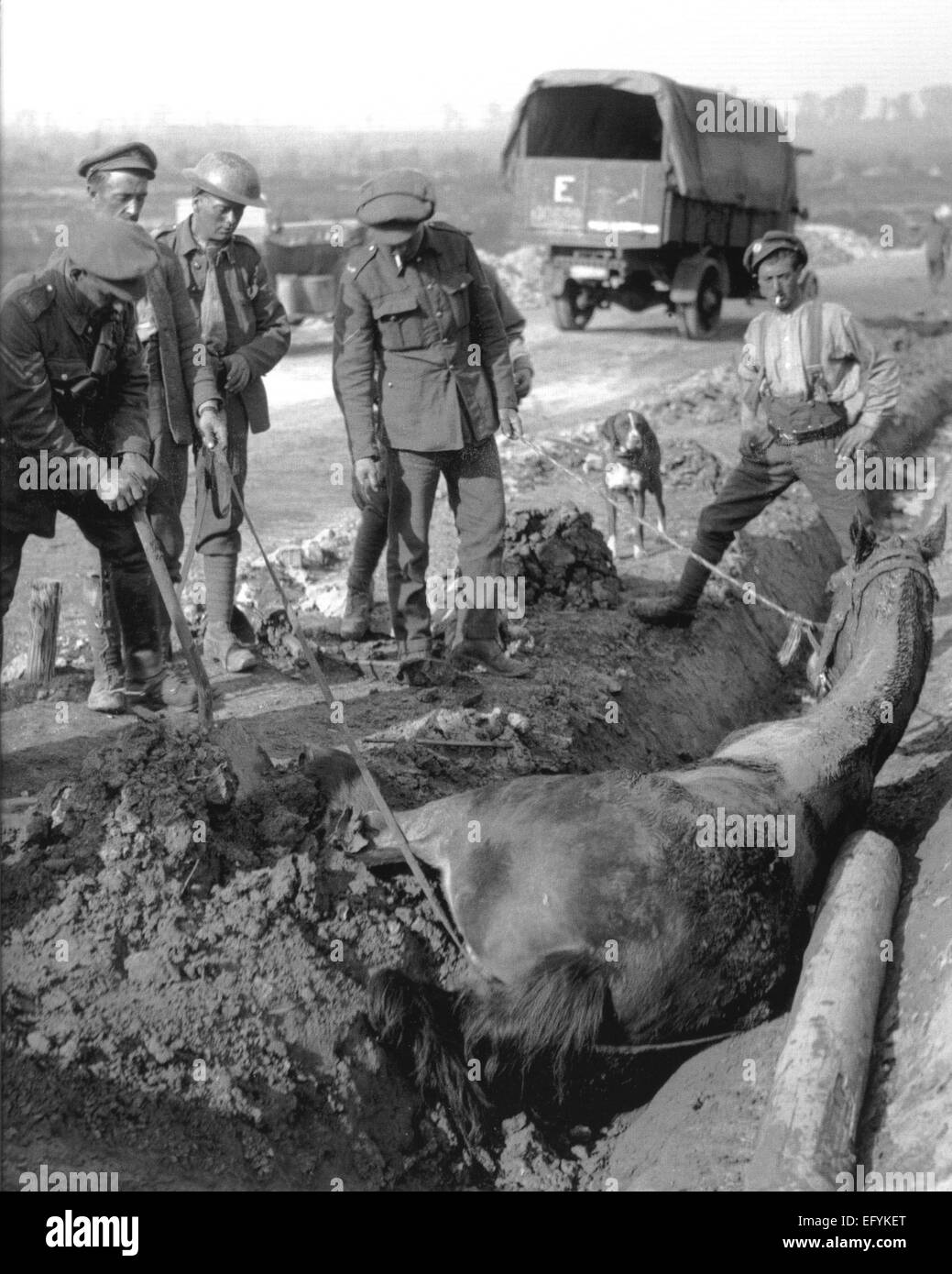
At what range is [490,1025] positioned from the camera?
3.67 metres

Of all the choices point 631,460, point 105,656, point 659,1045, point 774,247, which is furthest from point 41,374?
point 631,460

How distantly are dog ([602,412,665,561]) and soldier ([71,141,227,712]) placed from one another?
10.0 ft

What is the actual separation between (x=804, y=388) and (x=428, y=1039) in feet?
13.2

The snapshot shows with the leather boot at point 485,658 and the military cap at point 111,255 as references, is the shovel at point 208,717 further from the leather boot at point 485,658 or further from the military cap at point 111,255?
the leather boot at point 485,658

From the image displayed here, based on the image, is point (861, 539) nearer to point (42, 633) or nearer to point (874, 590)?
point (874, 590)

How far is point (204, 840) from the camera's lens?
3.87 meters

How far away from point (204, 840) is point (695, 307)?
15921 mm

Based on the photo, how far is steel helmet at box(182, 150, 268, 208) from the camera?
18.8 ft

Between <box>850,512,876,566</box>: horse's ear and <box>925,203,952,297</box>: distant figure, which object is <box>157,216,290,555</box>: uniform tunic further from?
<box>925,203,952,297</box>: distant figure

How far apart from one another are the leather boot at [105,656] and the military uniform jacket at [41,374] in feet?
2.84

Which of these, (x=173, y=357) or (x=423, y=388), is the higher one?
(x=173, y=357)

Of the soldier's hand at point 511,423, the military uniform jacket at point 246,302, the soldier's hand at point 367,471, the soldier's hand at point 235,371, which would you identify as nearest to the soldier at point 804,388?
the soldier's hand at point 511,423

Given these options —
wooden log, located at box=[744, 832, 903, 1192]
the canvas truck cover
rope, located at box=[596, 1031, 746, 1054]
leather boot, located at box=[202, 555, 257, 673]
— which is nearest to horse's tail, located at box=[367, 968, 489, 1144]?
rope, located at box=[596, 1031, 746, 1054]

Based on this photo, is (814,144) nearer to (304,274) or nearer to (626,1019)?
(304,274)
